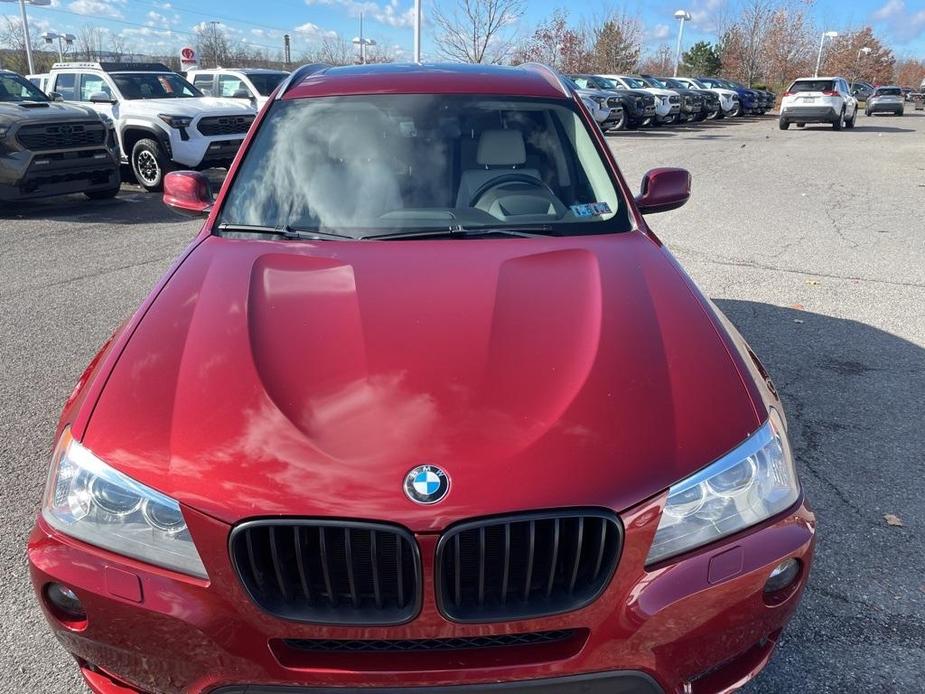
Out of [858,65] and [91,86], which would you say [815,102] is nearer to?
[91,86]

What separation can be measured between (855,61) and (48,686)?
9404cm

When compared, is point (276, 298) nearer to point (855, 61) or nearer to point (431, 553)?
point (431, 553)

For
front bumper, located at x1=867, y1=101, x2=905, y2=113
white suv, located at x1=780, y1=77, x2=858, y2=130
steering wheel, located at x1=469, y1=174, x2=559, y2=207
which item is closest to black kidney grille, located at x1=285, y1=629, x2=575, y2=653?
steering wheel, located at x1=469, y1=174, x2=559, y2=207

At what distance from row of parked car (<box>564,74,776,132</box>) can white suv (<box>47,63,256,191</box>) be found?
10.0 m

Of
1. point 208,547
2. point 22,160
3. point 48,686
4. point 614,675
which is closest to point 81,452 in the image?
point 208,547

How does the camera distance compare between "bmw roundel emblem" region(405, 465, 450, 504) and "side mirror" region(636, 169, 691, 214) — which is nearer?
"bmw roundel emblem" region(405, 465, 450, 504)

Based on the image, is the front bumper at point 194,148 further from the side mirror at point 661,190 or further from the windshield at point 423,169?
the side mirror at point 661,190

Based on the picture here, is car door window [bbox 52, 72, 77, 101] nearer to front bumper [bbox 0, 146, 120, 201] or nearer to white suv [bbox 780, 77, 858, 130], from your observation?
front bumper [bbox 0, 146, 120, 201]

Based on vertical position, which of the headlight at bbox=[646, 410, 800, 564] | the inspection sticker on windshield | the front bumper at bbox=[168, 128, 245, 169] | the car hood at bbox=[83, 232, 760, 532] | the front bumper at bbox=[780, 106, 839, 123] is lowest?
the front bumper at bbox=[780, 106, 839, 123]

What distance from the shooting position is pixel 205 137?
37.5ft

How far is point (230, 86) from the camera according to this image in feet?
49.5

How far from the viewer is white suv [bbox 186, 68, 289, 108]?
48.3ft

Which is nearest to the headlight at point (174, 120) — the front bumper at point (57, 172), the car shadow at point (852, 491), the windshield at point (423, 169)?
the front bumper at point (57, 172)

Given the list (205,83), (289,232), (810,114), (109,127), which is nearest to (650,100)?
(810,114)
